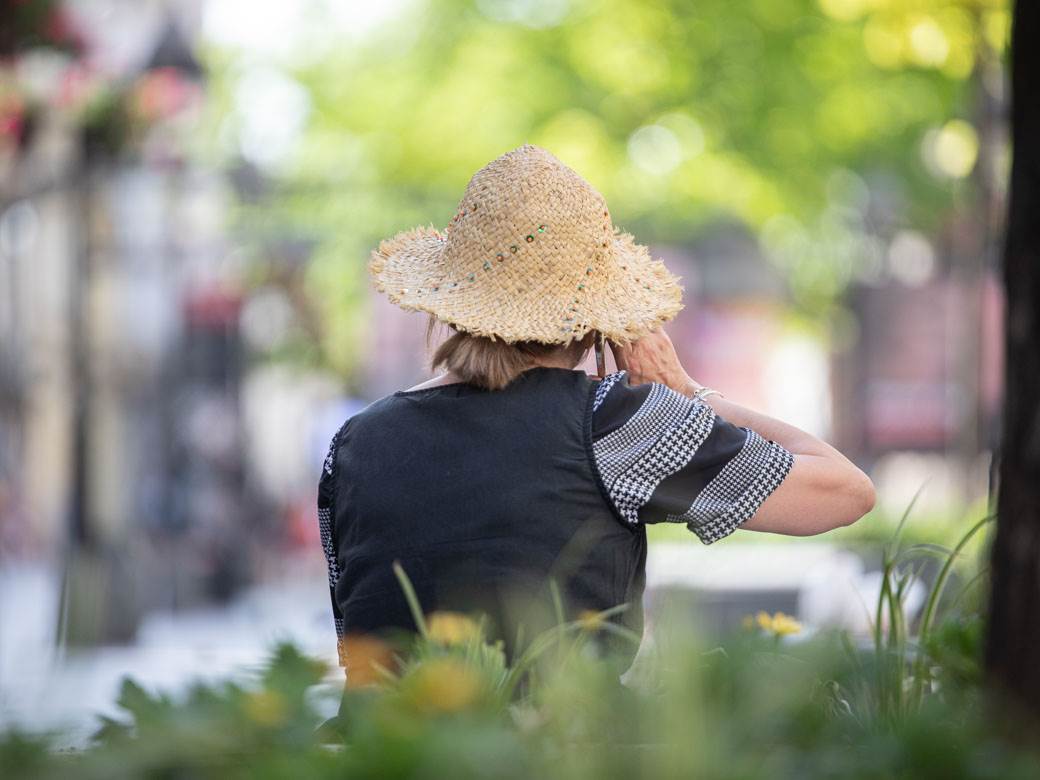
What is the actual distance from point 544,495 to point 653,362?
47cm

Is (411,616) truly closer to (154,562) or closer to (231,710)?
(231,710)

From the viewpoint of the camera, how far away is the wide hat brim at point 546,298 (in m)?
2.68

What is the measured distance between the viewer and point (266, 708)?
5.84 feet

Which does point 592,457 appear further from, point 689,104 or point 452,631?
point 689,104

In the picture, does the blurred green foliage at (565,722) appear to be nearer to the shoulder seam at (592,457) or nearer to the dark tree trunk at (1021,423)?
the dark tree trunk at (1021,423)

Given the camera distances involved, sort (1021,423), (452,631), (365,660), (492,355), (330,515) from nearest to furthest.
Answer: (1021,423)
(452,631)
(365,660)
(492,355)
(330,515)

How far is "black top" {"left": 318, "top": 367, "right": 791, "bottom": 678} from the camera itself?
2.50m

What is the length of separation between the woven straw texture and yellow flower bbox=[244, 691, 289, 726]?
994 mm

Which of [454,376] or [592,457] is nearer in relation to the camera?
[592,457]

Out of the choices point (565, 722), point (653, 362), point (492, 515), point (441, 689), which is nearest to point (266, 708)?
point (441, 689)

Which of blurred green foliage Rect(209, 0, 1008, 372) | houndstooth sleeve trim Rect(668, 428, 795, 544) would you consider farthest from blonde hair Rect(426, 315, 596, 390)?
blurred green foliage Rect(209, 0, 1008, 372)

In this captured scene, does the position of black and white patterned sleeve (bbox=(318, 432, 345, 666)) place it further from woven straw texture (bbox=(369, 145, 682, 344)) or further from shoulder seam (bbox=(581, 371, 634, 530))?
shoulder seam (bbox=(581, 371, 634, 530))

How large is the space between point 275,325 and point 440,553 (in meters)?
18.4

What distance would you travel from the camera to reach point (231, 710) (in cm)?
179
